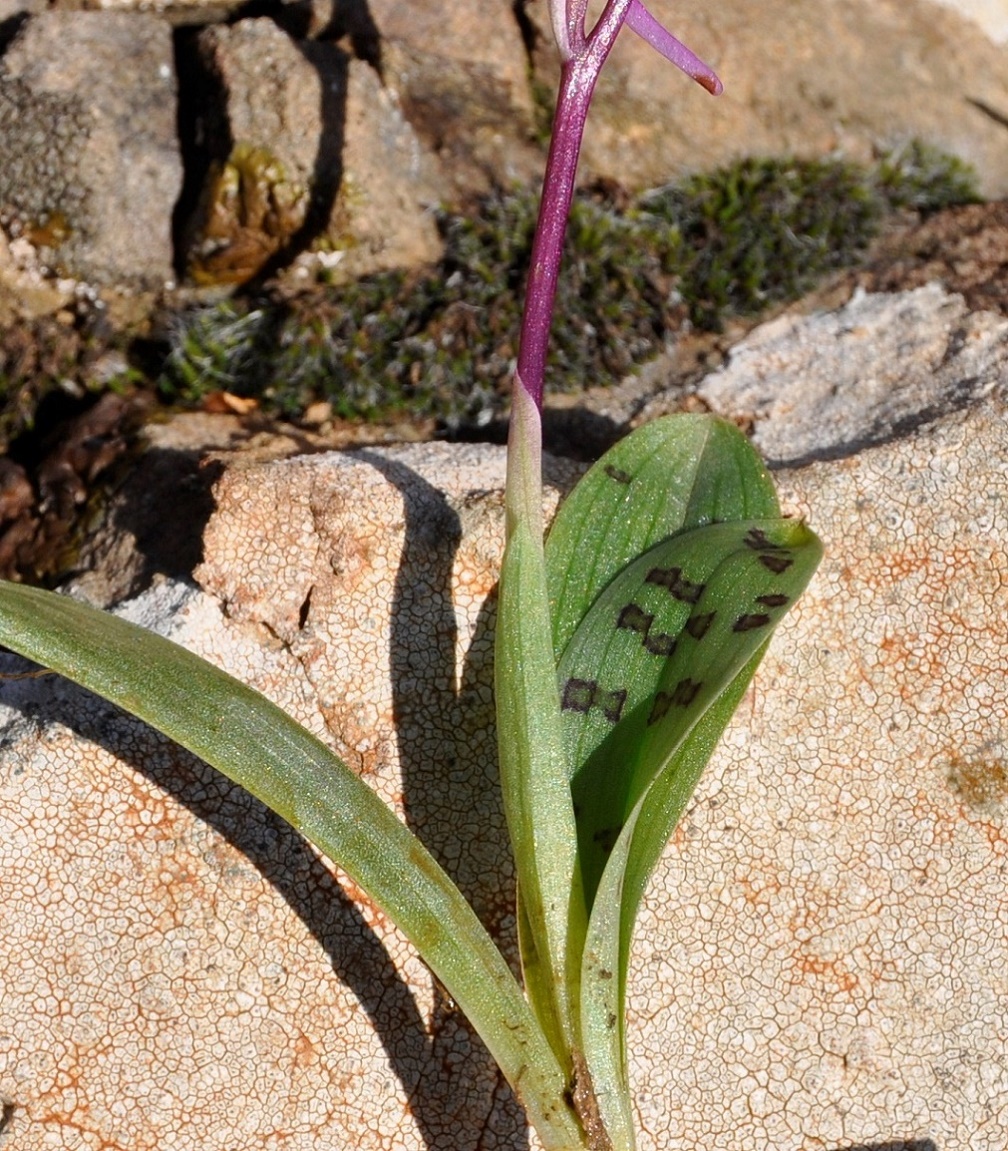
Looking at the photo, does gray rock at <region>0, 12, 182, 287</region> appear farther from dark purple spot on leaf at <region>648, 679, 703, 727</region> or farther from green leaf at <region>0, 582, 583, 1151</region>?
dark purple spot on leaf at <region>648, 679, 703, 727</region>

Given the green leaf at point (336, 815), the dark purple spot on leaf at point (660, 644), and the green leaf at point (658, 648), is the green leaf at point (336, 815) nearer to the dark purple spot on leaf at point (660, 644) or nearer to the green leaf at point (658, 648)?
the green leaf at point (658, 648)

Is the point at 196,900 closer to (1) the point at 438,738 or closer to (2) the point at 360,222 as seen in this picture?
(1) the point at 438,738

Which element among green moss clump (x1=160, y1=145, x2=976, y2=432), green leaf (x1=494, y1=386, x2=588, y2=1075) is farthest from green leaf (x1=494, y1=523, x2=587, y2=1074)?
green moss clump (x1=160, y1=145, x2=976, y2=432)

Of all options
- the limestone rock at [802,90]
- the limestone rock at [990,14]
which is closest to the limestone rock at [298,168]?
the limestone rock at [802,90]

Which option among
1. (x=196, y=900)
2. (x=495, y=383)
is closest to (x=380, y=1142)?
(x=196, y=900)

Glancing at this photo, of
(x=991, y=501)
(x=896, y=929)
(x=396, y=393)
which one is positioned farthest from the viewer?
(x=396, y=393)

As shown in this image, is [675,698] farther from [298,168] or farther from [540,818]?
[298,168]
